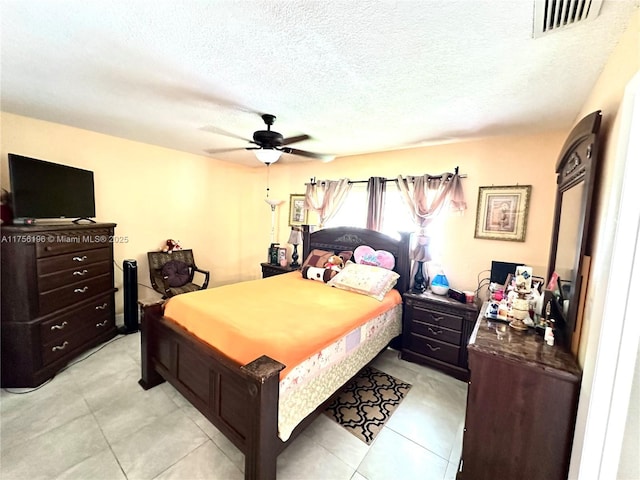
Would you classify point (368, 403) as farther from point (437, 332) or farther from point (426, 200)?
point (426, 200)

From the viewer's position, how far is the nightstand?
255 centimetres

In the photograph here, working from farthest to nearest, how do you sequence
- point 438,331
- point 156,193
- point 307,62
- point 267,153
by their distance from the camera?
point 156,193, point 438,331, point 267,153, point 307,62

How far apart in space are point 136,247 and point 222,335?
2630 mm

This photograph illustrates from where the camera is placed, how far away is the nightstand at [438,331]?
255 centimetres

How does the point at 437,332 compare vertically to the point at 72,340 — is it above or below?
above

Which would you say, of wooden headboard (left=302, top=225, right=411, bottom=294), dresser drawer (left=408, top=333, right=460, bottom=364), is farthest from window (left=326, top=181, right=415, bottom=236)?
dresser drawer (left=408, top=333, right=460, bottom=364)

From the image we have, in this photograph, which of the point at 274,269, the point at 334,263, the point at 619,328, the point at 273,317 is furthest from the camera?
the point at 274,269

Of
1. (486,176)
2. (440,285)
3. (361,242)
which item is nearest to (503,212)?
(486,176)

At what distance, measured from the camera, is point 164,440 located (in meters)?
1.78

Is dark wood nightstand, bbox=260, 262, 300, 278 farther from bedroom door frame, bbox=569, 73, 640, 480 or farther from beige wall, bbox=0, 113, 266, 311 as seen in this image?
bedroom door frame, bbox=569, 73, 640, 480

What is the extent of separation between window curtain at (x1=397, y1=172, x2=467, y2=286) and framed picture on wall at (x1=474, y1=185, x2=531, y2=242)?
0.69 feet

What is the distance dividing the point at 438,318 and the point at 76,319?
12.0 feet

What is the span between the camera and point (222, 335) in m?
1.77

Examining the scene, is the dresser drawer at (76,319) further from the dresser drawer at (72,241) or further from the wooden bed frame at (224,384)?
the wooden bed frame at (224,384)
